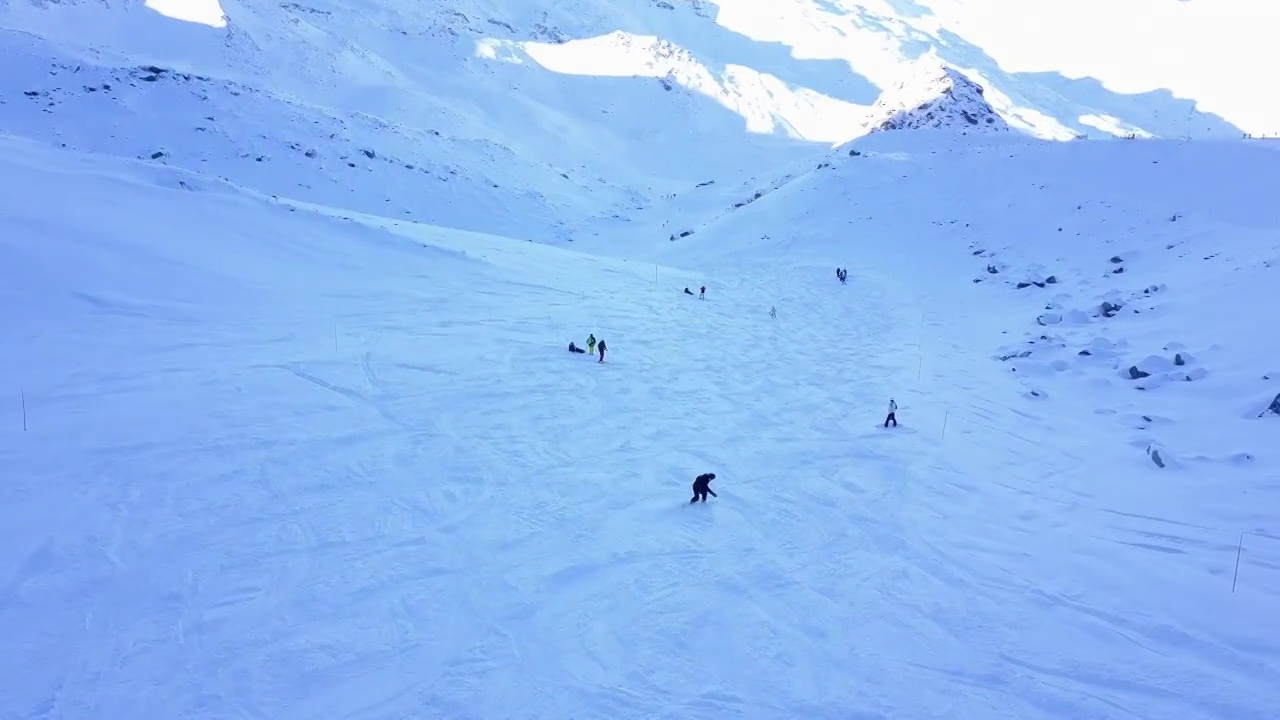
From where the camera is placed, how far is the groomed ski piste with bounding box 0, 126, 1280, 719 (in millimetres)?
6848

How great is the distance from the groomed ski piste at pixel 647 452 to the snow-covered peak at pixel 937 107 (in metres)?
14.3

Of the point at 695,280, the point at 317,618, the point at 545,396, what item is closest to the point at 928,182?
the point at 695,280

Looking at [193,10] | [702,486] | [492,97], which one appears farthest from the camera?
[492,97]

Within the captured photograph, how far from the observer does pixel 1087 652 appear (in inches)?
289

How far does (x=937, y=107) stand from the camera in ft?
161

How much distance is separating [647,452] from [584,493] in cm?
200

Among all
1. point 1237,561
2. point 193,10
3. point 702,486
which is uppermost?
point 193,10

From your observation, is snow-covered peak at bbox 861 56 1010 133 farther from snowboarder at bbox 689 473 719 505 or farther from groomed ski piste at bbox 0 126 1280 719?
snowboarder at bbox 689 473 719 505

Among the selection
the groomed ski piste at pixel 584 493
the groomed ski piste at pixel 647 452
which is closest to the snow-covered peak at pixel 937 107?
the groomed ski piste at pixel 647 452

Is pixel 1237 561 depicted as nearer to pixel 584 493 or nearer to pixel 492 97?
pixel 584 493

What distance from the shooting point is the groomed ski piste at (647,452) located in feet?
22.7

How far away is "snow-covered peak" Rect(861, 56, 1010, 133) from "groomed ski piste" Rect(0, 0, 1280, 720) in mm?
14275

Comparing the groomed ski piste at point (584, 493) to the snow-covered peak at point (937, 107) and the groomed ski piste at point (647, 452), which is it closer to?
the groomed ski piste at point (647, 452)

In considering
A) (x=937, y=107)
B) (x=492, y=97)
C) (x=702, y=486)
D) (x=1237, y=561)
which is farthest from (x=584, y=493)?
(x=492, y=97)
